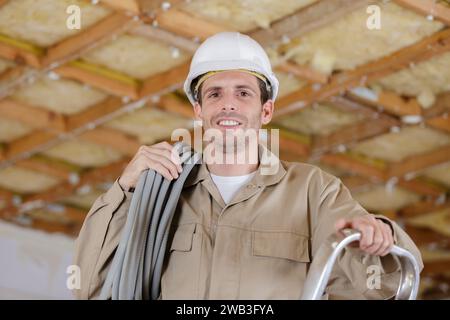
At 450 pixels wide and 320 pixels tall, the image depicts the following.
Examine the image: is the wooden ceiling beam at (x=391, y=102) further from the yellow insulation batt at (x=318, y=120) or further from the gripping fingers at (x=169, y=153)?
the gripping fingers at (x=169, y=153)

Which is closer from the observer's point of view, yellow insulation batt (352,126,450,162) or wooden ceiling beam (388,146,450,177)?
yellow insulation batt (352,126,450,162)

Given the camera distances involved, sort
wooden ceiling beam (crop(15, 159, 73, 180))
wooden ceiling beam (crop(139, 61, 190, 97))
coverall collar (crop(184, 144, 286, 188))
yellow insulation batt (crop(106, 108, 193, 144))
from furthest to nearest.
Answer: wooden ceiling beam (crop(15, 159, 73, 180))
yellow insulation batt (crop(106, 108, 193, 144))
wooden ceiling beam (crop(139, 61, 190, 97))
coverall collar (crop(184, 144, 286, 188))

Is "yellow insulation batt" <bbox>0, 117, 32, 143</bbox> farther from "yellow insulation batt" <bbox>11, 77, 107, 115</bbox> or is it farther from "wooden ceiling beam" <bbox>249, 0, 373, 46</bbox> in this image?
"wooden ceiling beam" <bbox>249, 0, 373, 46</bbox>

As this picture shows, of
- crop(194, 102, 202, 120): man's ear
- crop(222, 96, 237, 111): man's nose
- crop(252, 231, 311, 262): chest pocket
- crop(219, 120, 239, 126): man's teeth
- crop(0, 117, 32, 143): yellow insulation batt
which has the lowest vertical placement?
crop(252, 231, 311, 262): chest pocket

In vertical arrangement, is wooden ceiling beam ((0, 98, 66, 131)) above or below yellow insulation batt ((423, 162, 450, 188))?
above

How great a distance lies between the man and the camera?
184 centimetres

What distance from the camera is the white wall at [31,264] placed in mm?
6354

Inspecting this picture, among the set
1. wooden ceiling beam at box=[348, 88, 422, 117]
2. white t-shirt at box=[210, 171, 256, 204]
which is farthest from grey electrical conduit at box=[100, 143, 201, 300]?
wooden ceiling beam at box=[348, 88, 422, 117]

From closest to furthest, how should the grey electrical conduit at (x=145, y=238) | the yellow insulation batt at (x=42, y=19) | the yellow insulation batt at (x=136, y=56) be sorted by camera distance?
1. the grey electrical conduit at (x=145, y=238)
2. the yellow insulation batt at (x=42, y=19)
3. the yellow insulation batt at (x=136, y=56)

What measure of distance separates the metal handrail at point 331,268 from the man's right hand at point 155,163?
53 cm

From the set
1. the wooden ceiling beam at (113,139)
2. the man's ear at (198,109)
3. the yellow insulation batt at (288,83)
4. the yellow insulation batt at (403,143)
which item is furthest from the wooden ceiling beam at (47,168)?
the man's ear at (198,109)

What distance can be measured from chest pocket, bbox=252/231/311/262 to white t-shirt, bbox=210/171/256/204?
0.22 meters

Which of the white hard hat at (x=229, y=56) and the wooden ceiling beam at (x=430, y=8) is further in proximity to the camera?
the wooden ceiling beam at (x=430, y=8)

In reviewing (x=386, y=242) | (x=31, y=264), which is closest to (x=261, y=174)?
(x=386, y=242)
